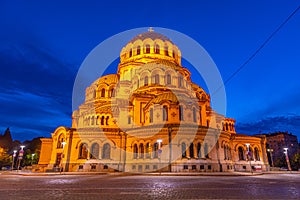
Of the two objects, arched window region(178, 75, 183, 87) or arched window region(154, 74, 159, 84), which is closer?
arched window region(154, 74, 159, 84)

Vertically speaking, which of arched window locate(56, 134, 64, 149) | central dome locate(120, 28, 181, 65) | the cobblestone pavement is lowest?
the cobblestone pavement

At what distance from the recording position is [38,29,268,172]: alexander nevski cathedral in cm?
2708

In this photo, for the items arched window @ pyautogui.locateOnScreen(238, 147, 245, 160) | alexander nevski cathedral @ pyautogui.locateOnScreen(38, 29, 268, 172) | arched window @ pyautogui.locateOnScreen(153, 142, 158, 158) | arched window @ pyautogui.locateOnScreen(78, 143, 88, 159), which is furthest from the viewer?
arched window @ pyautogui.locateOnScreen(238, 147, 245, 160)

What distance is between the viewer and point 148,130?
28.4 meters

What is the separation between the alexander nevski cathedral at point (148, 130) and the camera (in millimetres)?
27078

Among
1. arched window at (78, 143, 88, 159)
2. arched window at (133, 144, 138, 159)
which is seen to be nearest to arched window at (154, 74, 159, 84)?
arched window at (133, 144, 138, 159)

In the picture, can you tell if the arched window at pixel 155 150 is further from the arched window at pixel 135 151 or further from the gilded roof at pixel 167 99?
the gilded roof at pixel 167 99

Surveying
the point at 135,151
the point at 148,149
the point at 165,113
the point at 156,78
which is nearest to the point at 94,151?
the point at 135,151

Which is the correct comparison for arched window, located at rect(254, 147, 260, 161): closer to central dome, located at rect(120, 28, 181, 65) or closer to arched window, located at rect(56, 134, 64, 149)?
central dome, located at rect(120, 28, 181, 65)

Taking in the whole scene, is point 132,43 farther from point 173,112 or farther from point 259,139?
point 259,139

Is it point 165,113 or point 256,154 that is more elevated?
point 165,113

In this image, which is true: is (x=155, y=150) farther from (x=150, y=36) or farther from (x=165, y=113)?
(x=150, y=36)

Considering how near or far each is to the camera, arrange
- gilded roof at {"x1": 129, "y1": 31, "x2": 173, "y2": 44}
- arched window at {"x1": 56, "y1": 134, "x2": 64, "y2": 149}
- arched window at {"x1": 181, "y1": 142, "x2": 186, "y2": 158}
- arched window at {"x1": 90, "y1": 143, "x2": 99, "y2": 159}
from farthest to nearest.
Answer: gilded roof at {"x1": 129, "y1": 31, "x2": 173, "y2": 44} → arched window at {"x1": 56, "y1": 134, "x2": 64, "y2": 149} → arched window at {"x1": 90, "y1": 143, "x2": 99, "y2": 159} → arched window at {"x1": 181, "y1": 142, "x2": 186, "y2": 158}

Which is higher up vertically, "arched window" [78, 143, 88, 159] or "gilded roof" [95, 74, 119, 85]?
"gilded roof" [95, 74, 119, 85]
